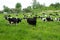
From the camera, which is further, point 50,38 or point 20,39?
point 50,38

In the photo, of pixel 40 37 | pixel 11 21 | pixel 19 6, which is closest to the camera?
pixel 40 37

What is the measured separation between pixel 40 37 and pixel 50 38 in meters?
0.75

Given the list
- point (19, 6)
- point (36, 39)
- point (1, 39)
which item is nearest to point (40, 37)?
point (36, 39)

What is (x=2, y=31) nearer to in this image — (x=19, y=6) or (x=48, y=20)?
(x=48, y=20)

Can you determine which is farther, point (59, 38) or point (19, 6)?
point (19, 6)

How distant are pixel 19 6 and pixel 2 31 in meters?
83.8

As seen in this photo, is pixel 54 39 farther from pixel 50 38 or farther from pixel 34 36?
pixel 34 36

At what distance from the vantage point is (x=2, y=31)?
1638 cm

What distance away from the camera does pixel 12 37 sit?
45.3 feet

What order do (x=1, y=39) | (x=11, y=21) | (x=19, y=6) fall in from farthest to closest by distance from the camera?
(x=19, y=6) < (x=11, y=21) < (x=1, y=39)

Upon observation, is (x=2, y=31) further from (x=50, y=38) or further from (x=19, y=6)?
(x=19, y=6)

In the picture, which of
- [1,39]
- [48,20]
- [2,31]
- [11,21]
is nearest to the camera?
[1,39]

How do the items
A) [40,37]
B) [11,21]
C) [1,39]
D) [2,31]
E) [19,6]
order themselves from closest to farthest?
[1,39] < [40,37] < [2,31] < [11,21] < [19,6]

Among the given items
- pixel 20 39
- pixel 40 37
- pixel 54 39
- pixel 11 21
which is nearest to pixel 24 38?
pixel 20 39
